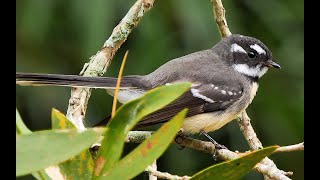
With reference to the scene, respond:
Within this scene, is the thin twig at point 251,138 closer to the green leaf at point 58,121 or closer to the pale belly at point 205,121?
the pale belly at point 205,121

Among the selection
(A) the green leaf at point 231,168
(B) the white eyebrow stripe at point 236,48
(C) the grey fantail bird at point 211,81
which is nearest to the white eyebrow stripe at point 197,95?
(C) the grey fantail bird at point 211,81


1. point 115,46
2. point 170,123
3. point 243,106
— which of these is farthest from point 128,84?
point 170,123

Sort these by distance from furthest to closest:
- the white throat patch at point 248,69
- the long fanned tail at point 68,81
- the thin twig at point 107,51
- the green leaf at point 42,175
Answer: the white throat patch at point 248,69 → the thin twig at point 107,51 → the long fanned tail at point 68,81 → the green leaf at point 42,175

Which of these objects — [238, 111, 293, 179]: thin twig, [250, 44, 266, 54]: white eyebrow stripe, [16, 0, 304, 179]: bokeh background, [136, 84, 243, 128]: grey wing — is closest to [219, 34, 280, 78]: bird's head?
[250, 44, 266, 54]: white eyebrow stripe

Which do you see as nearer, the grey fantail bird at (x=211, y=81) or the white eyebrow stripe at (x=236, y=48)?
Result: the grey fantail bird at (x=211, y=81)

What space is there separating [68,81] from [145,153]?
1.06 m

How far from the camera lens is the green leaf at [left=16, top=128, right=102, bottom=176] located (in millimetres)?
1091

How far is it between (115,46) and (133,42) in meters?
1.12

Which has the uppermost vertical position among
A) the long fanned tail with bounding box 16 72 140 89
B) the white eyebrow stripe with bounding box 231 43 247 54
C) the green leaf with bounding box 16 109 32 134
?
the white eyebrow stripe with bounding box 231 43 247 54

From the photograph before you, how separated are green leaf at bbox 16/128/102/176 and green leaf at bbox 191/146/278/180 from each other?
0.89ft

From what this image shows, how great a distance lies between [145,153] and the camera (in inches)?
45.9

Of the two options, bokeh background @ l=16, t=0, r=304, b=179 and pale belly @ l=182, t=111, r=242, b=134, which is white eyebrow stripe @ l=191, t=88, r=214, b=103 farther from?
bokeh background @ l=16, t=0, r=304, b=179

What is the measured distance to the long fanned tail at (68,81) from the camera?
178cm

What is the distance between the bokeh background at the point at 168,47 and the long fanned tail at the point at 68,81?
782 mm
